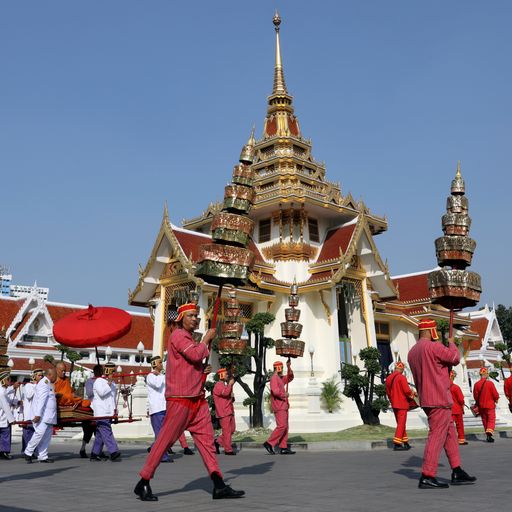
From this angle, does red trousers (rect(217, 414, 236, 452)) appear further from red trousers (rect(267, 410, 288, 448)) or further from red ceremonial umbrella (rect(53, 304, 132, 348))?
red ceremonial umbrella (rect(53, 304, 132, 348))

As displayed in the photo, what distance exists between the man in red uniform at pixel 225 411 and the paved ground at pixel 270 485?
4.29 ft

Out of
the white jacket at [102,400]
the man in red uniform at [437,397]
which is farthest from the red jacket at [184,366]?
the white jacket at [102,400]

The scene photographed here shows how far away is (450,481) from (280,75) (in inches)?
1161

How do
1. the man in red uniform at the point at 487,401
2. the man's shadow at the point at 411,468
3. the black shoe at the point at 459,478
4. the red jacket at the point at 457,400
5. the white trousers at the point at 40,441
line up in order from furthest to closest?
the man in red uniform at the point at 487,401, the red jacket at the point at 457,400, the white trousers at the point at 40,441, the man's shadow at the point at 411,468, the black shoe at the point at 459,478

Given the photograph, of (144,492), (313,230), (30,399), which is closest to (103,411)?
(30,399)

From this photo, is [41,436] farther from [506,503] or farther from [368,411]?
[368,411]

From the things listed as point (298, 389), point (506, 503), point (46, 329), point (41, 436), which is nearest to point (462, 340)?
point (298, 389)

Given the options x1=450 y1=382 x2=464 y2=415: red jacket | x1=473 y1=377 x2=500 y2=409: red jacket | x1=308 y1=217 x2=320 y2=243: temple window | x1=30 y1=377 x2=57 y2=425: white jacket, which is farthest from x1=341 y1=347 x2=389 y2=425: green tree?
x1=308 y1=217 x2=320 y2=243: temple window

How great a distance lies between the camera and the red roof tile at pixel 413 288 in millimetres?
31630

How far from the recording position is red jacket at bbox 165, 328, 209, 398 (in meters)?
5.89

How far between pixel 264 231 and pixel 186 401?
22.7 m

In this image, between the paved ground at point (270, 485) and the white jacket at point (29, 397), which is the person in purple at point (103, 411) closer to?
the paved ground at point (270, 485)

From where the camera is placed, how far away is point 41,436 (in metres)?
10.3

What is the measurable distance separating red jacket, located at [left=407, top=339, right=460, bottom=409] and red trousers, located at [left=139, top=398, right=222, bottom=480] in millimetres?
2253
